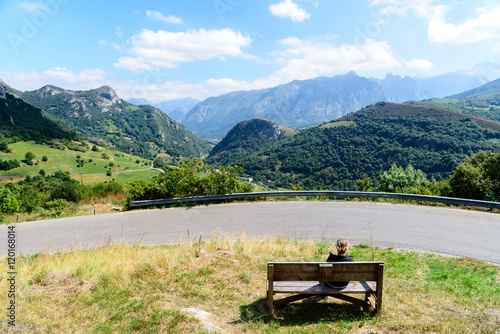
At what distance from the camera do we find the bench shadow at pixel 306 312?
162 inches

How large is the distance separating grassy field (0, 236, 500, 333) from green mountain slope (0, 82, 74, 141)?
19442cm

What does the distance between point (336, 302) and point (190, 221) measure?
7.64m

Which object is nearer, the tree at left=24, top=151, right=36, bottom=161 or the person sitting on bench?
the person sitting on bench

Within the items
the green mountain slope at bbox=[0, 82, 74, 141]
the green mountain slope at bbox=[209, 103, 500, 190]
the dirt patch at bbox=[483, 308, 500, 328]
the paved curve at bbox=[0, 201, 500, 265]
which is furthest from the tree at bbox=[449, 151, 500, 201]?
the green mountain slope at bbox=[0, 82, 74, 141]

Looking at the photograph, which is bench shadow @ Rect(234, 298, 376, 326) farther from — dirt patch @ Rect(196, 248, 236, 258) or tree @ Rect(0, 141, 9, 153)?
tree @ Rect(0, 141, 9, 153)

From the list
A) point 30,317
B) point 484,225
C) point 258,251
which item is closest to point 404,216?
point 484,225

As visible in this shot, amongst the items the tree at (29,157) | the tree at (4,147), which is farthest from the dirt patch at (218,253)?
the tree at (4,147)

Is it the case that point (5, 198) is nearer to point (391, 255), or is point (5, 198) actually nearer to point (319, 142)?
point (391, 255)

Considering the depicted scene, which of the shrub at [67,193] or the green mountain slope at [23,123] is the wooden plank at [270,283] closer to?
the shrub at [67,193]

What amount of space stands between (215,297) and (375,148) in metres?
153

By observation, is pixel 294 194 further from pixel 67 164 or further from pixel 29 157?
pixel 29 157

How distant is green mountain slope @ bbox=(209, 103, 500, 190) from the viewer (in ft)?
374

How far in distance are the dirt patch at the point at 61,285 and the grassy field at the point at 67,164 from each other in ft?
397

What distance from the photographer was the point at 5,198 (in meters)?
13.0
